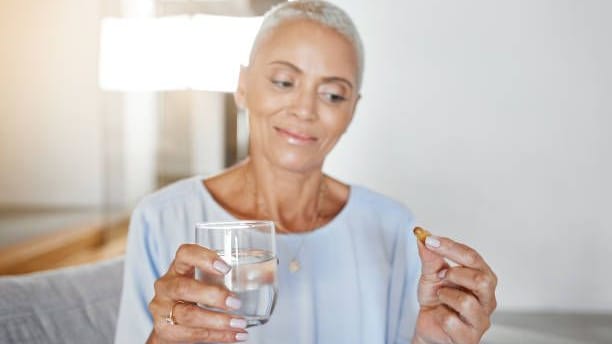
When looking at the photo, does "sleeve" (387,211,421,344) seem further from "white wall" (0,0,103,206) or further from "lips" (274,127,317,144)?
"white wall" (0,0,103,206)

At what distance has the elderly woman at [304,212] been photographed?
118cm

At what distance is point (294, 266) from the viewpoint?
1231 millimetres

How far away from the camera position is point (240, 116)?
420 centimetres

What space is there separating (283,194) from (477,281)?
1.81 feet

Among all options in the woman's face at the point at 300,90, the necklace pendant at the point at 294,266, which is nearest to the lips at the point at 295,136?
the woman's face at the point at 300,90

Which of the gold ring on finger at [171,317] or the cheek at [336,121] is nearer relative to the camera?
the gold ring on finger at [171,317]

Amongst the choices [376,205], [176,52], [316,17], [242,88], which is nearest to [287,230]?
[376,205]

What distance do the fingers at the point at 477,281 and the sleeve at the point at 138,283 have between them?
557 millimetres

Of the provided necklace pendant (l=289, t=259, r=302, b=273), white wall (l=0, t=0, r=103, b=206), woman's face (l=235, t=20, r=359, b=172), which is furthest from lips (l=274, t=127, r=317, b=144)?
white wall (l=0, t=0, r=103, b=206)

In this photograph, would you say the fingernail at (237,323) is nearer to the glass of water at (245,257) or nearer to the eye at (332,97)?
the glass of water at (245,257)

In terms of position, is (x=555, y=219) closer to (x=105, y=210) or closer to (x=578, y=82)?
(x=578, y=82)

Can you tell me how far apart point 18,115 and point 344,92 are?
230 centimetres

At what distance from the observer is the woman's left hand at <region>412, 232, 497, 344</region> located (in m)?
0.83

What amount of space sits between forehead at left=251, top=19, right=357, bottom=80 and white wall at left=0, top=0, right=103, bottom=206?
7.01ft
